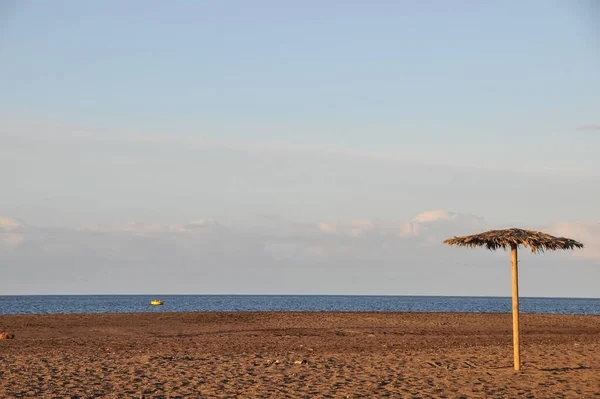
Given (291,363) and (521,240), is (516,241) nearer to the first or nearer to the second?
(521,240)

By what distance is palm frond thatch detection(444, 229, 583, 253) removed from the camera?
59.8ft

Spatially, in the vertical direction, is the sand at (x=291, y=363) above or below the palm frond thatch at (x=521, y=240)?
below

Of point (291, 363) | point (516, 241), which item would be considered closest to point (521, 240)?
point (516, 241)

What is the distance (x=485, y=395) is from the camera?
1585 cm

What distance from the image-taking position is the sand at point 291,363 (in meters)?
16.4

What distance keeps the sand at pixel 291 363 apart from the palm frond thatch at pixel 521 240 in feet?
11.3

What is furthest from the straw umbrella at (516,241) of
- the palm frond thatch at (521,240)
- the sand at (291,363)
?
the sand at (291,363)

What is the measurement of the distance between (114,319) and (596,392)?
3494 cm

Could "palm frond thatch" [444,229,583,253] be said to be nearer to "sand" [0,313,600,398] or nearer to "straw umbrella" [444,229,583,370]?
"straw umbrella" [444,229,583,370]

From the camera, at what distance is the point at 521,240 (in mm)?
18188

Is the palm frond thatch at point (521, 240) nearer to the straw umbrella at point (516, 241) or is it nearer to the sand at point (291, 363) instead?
the straw umbrella at point (516, 241)

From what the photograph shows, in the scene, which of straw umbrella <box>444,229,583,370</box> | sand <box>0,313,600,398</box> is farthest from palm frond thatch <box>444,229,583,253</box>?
sand <box>0,313,600,398</box>

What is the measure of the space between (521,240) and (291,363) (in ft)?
25.1

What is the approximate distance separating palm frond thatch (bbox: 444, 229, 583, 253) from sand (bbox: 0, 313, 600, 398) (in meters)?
3.44
